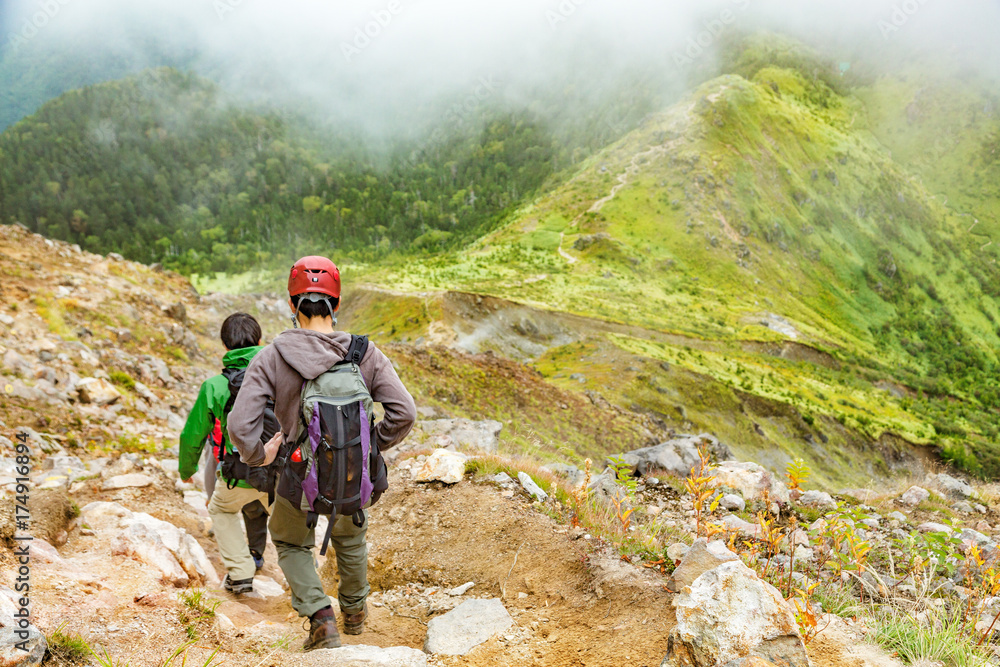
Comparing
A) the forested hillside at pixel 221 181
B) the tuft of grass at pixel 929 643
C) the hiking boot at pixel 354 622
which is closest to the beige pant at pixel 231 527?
the hiking boot at pixel 354 622

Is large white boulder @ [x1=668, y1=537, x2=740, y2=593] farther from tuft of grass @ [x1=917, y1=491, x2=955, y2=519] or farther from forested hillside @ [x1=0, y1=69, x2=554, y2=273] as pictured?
forested hillside @ [x1=0, y1=69, x2=554, y2=273]

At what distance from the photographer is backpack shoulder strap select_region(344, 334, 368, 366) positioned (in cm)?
313

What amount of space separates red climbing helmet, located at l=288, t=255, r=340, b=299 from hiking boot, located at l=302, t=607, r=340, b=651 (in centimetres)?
197

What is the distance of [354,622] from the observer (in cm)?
360

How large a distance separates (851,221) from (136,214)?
15857 centimetres

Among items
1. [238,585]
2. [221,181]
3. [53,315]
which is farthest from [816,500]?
[221,181]

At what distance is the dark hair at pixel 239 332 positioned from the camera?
4215 millimetres

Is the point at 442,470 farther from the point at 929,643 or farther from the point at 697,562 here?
the point at 929,643

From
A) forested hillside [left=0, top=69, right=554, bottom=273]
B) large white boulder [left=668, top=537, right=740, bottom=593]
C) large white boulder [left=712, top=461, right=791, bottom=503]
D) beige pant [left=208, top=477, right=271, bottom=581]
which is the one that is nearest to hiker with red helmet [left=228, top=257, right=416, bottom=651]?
beige pant [left=208, top=477, right=271, bottom=581]

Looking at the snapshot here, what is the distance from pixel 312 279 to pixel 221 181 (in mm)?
171619

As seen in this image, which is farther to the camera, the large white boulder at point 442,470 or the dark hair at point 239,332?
the large white boulder at point 442,470

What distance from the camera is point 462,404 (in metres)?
16.3

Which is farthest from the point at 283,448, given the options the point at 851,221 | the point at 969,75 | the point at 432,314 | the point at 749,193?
the point at 969,75

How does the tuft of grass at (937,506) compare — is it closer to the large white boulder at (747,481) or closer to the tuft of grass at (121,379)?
the large white boulder at (747,481)
